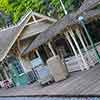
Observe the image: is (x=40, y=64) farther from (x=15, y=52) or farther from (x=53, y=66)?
(x=53, y=66)

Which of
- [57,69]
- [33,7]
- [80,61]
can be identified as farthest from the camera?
[33,7]

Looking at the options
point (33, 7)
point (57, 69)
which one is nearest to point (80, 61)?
point (57, 69)

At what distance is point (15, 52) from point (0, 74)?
7.85 m

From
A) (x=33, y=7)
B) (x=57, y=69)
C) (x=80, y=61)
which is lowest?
(x=80, y=61)

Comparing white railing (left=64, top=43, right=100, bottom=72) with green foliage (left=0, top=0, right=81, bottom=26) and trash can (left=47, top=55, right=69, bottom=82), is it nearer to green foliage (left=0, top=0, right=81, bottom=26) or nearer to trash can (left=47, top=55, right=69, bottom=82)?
trash can (left=47, top=55, right=69, bottom=82)

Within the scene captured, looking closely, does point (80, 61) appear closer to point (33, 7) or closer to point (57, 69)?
point (57, 69)

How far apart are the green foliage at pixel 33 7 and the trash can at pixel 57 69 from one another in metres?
21.5

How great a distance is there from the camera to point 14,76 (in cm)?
3064

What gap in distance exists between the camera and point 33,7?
48938 millimetres

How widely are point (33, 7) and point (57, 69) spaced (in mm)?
29384

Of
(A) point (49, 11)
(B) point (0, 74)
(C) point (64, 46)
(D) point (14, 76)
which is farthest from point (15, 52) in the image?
(A) point (49, 11)

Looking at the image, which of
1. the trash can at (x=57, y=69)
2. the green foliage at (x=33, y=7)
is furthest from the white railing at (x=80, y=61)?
the green foliage at (x=33, y=7)

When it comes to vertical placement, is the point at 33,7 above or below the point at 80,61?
above

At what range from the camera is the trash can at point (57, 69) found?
2044 cm
